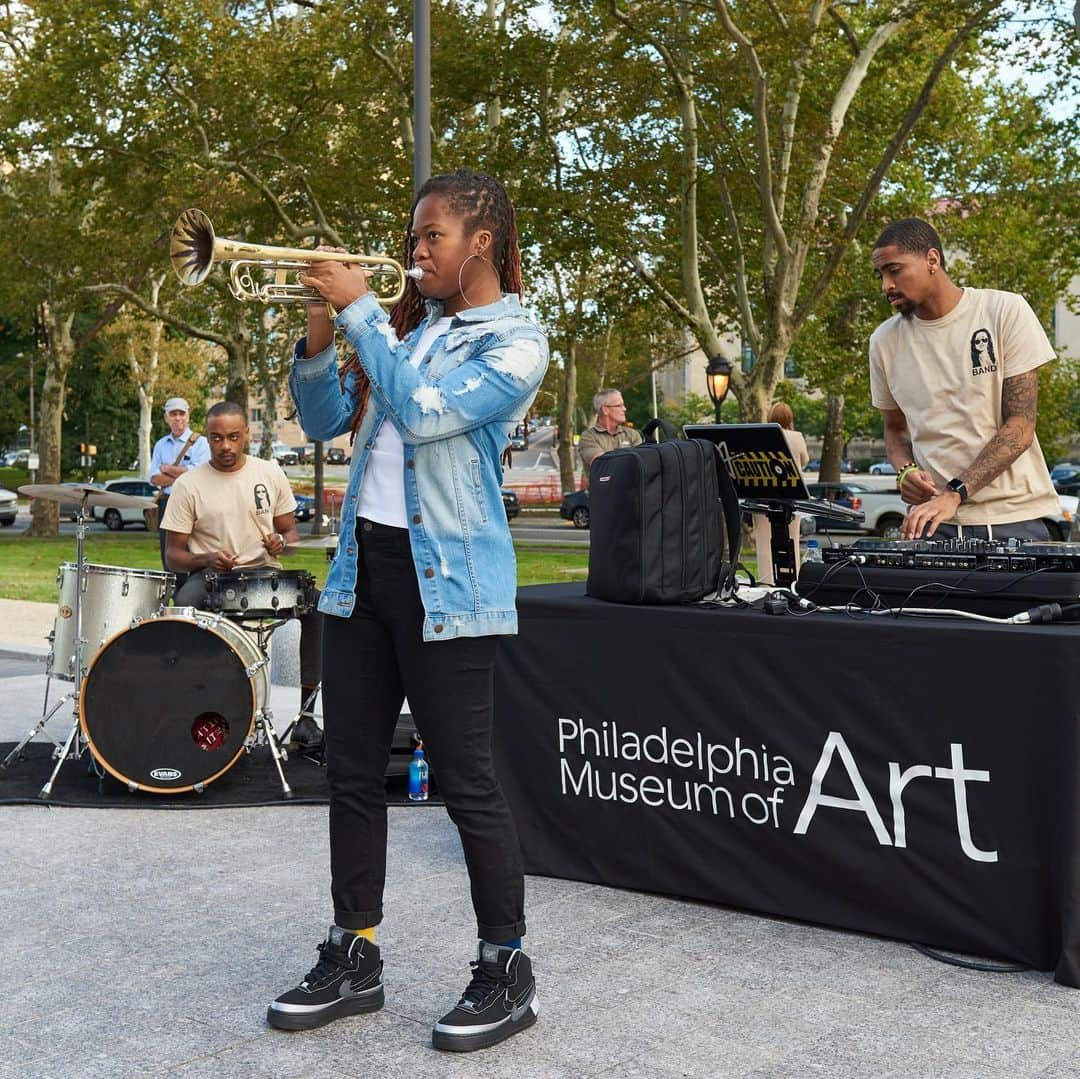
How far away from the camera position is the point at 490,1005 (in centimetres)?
354

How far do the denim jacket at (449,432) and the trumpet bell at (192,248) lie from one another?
0.36m

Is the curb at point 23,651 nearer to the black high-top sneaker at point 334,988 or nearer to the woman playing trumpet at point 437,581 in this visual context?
the black high-top sneaker at point 334,988

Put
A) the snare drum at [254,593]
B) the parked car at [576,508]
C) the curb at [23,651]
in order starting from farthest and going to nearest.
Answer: the parked car at [576,508] < the curb at [23,651] < the snare drum at [254,593]

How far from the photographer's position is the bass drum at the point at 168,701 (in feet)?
21.2

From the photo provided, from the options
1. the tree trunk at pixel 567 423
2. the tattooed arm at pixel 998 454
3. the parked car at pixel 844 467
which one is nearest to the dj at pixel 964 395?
the tattooed arm at pixel 998 454

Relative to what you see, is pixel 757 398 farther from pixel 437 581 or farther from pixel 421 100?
pixel 437 581

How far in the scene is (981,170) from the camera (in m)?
36.6

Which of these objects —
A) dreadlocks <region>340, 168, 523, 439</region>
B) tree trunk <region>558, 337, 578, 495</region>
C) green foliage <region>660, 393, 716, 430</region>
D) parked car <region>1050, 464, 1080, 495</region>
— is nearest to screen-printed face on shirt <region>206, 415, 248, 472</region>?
dreadlocks <region>340, 168, 523, 439</region>

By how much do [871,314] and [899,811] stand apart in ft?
109

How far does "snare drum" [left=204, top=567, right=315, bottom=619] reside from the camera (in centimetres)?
690

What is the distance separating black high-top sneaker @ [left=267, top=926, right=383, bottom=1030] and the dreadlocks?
131 cm

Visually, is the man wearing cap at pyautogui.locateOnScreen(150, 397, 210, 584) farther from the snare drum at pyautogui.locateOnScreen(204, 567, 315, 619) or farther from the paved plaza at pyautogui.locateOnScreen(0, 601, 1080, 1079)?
the paved plaza at pyautogui.locateOnScreen(0, 601, 1080, 1079)

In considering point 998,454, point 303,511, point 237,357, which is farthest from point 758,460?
point 303,511

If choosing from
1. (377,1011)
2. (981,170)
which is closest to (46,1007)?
(377,1011)
